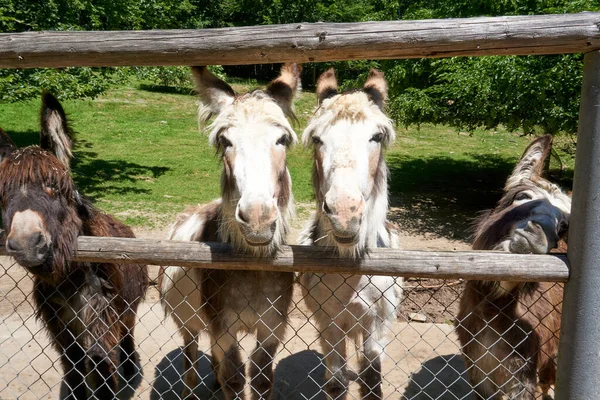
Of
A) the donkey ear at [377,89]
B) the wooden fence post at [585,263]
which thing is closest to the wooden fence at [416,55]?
the wooden fence post at [585,263]

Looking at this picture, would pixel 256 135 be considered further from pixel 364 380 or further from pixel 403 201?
pixel 403 201

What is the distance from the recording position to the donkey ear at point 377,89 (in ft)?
9.57

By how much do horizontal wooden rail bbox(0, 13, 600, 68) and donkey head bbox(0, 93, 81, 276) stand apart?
54 centimetres

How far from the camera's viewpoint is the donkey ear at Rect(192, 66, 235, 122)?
2.72 meters

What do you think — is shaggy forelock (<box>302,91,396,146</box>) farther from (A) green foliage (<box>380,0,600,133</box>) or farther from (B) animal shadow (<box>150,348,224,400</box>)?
(A) green foliage (<box>380,0,600,133</box>)

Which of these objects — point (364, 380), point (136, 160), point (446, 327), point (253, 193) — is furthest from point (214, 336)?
point (136, 160)

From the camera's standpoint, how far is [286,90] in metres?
2.86

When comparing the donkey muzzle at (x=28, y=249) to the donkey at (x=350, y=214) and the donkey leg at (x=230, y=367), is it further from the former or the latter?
the donkey at (x=350, y=214)

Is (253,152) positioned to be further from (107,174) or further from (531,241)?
(107,174)

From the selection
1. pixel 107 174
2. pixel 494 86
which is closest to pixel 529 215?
pixel 494 86

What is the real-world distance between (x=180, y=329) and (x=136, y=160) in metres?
8.57

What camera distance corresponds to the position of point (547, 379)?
3.36m

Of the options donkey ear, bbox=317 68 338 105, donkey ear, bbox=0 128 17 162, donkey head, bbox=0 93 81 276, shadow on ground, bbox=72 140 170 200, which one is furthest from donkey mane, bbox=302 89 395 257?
shadow on ground, bbox=72 140 170 200

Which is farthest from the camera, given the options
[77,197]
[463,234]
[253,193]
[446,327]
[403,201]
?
[403,201]
